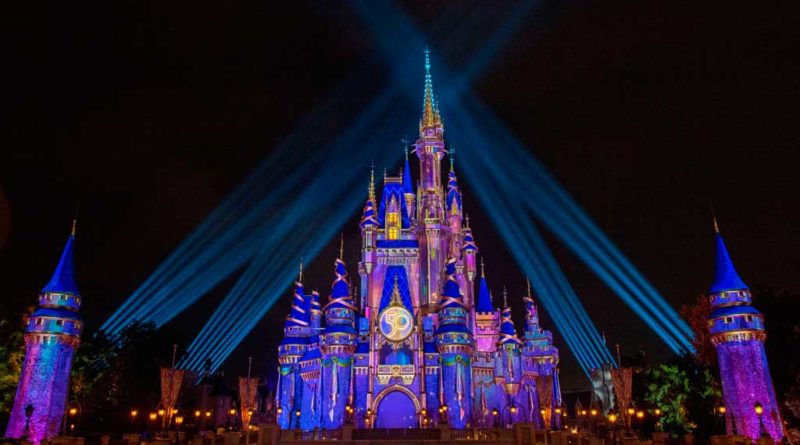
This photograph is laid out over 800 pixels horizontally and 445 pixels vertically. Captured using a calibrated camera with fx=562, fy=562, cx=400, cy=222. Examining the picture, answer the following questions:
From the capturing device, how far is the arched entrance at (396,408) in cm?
5300

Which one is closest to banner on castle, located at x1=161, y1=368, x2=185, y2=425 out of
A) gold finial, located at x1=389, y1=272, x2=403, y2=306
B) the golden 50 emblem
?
the golden 50 emblem

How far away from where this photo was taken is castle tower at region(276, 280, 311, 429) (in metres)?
57.5

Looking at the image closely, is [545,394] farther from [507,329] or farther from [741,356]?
[741,356]

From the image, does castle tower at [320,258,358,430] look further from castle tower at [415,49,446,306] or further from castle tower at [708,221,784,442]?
castle tower at [708,221,784,442]

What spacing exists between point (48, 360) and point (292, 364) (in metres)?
25.7

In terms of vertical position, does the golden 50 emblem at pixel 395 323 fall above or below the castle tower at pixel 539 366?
above

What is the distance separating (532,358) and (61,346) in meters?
→ 46.1

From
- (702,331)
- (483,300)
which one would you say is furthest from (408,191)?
(702,331)

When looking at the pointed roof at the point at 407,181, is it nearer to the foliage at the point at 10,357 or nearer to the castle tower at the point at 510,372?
the castle tower at the point at 510,372

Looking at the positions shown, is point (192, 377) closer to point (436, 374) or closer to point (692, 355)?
point (436, 374)

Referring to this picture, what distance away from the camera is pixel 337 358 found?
53.5 meters

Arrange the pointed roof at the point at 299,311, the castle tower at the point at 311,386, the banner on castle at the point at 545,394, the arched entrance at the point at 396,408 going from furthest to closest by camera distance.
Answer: the pointed roof at the point at 299,311, the castle tower at the point at 311,386, the banner on castle at the point at 545,394, the arched entrance at the point at 396,408

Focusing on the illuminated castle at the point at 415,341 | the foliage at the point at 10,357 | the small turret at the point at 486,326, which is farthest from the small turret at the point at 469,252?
the foliage at the point at 10,357

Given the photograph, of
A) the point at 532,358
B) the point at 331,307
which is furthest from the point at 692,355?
the point at 331,307
